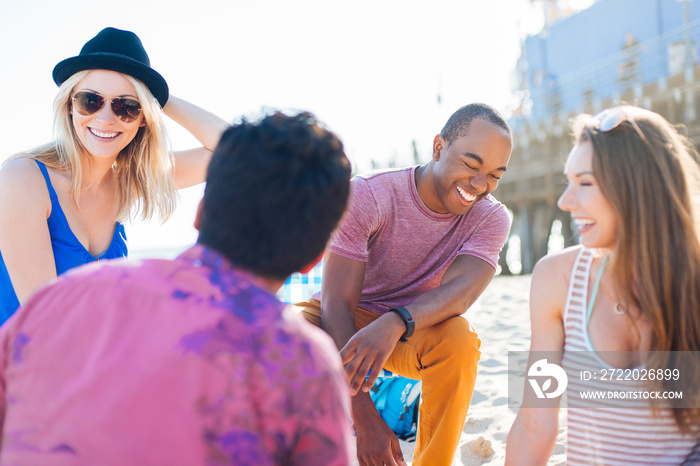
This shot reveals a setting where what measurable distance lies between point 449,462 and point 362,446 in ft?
1.44

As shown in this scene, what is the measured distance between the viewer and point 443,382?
280 cm

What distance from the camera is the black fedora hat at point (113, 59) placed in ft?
9.75

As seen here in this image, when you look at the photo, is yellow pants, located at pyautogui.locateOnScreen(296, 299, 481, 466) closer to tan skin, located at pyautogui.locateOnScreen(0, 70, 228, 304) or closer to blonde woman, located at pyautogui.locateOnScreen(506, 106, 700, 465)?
blonde woman, located at pyautogui.locateOnScreen(506, 106, 700, 465)

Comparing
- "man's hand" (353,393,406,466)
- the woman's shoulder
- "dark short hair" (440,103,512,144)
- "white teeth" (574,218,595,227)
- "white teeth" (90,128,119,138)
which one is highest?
"white teeth" (90,128,119,138)

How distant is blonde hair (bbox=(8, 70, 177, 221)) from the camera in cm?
303

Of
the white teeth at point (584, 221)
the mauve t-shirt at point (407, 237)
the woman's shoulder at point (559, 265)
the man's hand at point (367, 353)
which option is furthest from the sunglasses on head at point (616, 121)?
the mauve t-shirt at point (407, 237)

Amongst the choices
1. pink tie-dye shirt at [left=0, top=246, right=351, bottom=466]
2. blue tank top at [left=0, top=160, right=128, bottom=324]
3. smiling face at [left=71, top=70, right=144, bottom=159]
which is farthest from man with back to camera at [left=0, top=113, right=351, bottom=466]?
smiling face at [left=71, top=70, right=144, bottom=159]

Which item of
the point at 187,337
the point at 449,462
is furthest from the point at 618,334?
the point at 187,337

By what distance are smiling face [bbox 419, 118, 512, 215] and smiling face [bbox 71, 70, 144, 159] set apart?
177cm

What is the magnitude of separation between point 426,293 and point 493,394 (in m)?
1.75

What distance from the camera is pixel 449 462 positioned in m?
2.73

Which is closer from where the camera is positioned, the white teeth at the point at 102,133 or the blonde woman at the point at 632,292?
the blonde woman at the point at 632,292

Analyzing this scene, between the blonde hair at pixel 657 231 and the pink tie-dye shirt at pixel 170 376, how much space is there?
1.18 metres

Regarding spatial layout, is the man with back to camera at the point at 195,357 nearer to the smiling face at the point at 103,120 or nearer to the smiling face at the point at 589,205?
the smiling face at the point at 589,205
